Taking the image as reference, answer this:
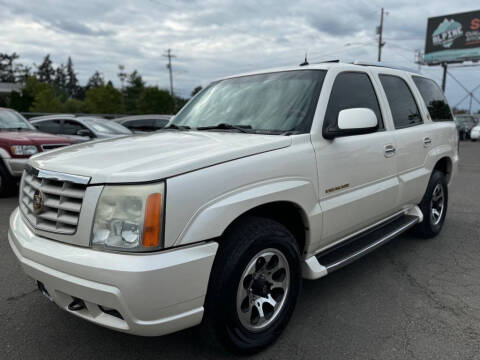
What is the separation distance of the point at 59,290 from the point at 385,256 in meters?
3.35

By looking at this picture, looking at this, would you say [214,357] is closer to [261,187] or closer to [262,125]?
[261,187]

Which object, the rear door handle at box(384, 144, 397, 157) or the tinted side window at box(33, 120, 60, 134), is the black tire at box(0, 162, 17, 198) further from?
the rear door handle at box(384, 144, 397, 157)

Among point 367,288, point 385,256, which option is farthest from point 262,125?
point 385,256

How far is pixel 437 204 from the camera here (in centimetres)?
496

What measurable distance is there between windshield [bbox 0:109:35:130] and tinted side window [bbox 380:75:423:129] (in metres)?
7.26

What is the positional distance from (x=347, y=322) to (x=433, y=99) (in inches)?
126

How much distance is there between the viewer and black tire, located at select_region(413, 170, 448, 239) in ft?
15.1

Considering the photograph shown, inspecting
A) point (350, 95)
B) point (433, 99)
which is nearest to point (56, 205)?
point (350, 95)

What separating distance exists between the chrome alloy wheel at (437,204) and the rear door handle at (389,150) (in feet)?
4.83

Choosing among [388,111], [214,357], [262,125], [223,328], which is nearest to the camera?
[223,328]

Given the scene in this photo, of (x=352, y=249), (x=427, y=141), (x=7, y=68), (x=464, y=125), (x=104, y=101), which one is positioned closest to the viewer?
(x=352, y=249)

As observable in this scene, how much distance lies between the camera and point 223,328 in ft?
7.59

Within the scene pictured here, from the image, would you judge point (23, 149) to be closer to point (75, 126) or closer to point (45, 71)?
point (75, 126)

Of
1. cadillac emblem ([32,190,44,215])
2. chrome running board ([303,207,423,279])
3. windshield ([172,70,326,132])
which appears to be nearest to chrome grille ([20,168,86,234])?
cadillac emblem ([32,190,44,215])
